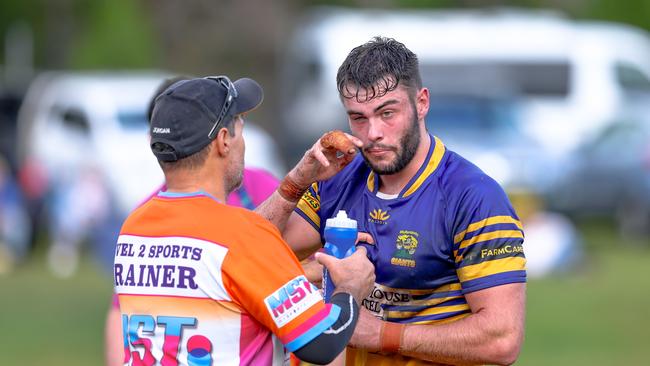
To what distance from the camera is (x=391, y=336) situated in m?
4.61

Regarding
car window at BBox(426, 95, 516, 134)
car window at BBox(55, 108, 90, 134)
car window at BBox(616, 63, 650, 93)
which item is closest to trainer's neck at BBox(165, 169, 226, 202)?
car window at BBox(426, 95, 516, 134)

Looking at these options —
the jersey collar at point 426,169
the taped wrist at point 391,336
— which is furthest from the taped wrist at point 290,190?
the taped wrist at point 391,336

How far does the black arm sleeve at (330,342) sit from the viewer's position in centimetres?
424

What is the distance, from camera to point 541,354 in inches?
453

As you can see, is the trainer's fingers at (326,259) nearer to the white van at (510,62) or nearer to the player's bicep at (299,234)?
the player's bicep at (299,234)

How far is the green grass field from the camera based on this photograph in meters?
11.6

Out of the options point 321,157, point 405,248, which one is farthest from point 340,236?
point 321,157

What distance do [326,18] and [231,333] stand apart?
22.7 meters

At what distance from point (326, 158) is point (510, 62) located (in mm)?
21336

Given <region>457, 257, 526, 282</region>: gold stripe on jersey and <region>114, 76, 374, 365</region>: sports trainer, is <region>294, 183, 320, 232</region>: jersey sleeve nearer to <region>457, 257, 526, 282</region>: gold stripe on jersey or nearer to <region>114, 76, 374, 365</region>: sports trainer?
<region>114, 76, 374, 365</region>: sports trainer

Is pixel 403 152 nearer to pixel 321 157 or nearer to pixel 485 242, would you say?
pixel 321 157

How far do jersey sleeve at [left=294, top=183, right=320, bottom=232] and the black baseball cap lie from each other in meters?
0.71

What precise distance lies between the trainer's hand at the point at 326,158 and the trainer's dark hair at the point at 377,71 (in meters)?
0.17

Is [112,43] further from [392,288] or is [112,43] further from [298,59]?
[392,288]
